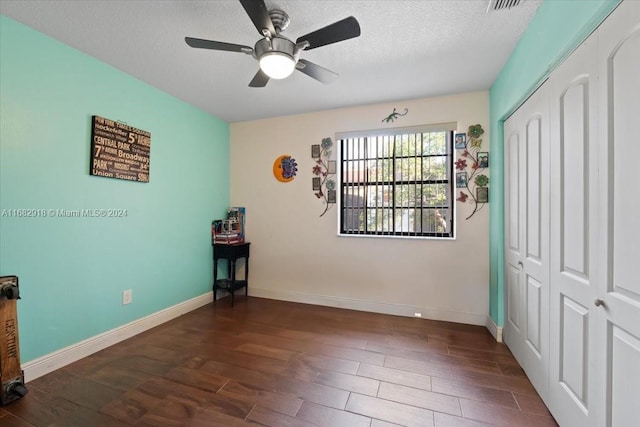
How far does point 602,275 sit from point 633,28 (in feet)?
3.14

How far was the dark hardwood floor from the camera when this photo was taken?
149 cm

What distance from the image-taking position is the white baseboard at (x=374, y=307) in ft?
9.03

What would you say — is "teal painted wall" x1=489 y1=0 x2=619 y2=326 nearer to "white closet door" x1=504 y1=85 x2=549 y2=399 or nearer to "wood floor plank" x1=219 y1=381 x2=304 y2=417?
"white closet door" x1=504 y1=85 x2=549 y2=399

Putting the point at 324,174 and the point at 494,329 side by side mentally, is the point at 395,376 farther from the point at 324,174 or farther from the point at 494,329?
the point at 324,174

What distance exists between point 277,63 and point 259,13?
28cm

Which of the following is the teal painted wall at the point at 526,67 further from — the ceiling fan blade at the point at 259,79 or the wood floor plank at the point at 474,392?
the ceiling fan blade at the point at 259,79

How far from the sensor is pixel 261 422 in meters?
1.45

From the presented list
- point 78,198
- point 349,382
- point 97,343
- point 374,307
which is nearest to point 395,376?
point 349,382

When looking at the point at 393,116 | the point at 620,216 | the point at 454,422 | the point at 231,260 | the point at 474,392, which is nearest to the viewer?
the point at 620,216

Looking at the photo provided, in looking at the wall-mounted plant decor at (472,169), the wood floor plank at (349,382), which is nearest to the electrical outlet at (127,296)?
the wood floor plank at (349,382)

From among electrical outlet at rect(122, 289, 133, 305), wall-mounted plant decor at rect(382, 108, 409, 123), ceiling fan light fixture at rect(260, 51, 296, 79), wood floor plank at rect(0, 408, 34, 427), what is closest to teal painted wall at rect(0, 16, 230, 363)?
electrical outlet at rect(122, 289, 133, 305)

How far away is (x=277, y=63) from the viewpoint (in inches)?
62.1

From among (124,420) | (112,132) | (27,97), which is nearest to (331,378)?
(124,420)

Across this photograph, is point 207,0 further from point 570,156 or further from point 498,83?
point 498,83
